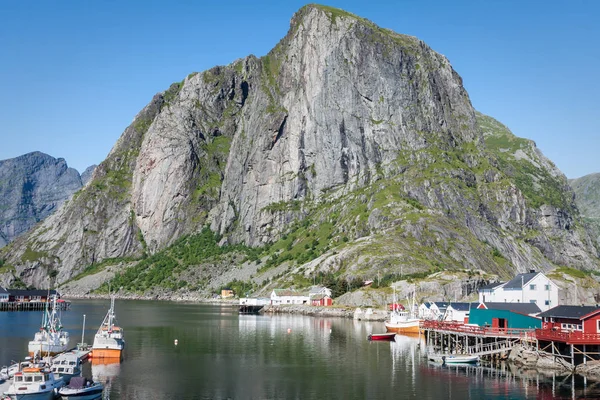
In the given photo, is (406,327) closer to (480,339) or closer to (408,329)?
(408,329)

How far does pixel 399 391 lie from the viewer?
242ft

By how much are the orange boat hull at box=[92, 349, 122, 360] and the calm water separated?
1667 mm

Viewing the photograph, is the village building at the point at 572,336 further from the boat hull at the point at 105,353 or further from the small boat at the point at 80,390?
the boat hull at the point at 105,353

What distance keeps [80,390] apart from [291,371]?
29540 mm

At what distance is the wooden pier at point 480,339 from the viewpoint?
96.5m

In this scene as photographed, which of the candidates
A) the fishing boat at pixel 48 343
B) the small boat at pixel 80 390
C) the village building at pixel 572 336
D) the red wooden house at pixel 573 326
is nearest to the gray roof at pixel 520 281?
the red wooden house at pixel 573 326

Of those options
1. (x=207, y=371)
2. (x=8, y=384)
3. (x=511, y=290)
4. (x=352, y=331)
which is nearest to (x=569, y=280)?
(x=511, y=290)

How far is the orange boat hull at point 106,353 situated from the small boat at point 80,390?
86.8 ft

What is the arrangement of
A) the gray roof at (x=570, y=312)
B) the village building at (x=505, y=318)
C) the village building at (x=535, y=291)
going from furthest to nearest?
the village building at (x=535, y=291) < the village building at (x=505, y=318) < the gray roof at (x=570, y=312)

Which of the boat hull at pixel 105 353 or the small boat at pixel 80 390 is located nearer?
the small boat at pixel 80 390

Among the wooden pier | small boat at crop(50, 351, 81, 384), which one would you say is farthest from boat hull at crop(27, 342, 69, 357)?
the wooden pier

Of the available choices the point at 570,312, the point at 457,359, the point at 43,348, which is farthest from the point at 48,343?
the point at 570,312

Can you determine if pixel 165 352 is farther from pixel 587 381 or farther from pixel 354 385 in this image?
pixel 587 381

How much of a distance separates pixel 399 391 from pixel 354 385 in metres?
5.96
